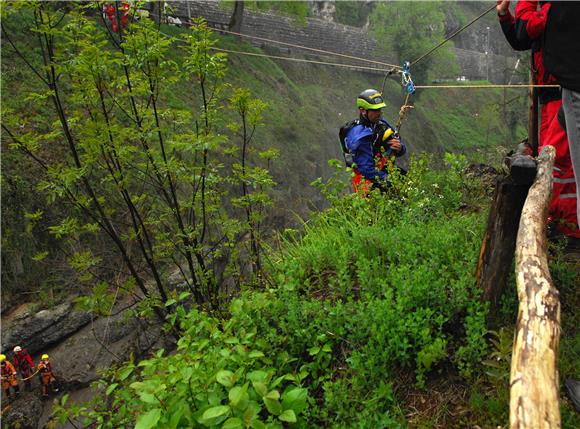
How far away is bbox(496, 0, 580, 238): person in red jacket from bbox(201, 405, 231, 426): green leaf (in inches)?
Answer: 119

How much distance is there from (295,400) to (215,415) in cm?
50

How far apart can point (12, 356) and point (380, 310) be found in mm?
9862

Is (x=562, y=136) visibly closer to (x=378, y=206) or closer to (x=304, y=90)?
(x=378, y=206)

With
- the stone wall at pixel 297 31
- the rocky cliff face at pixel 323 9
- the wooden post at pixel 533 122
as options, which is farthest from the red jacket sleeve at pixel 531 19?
the rocky cliff face at pixel 323 9

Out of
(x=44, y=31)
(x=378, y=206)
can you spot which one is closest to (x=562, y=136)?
(x=378, y=206)

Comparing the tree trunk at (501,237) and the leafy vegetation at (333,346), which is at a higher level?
the tree trunk at (501,237)

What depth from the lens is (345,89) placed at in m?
29.1

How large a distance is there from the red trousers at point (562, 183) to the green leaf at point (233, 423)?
299 cm

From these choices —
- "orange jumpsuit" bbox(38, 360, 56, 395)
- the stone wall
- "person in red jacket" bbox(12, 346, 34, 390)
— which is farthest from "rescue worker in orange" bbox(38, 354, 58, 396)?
the stone wall

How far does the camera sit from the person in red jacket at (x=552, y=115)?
3535 mm

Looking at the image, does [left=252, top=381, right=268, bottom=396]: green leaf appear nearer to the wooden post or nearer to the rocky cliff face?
the wooden post

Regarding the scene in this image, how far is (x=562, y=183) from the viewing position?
361 centimetres

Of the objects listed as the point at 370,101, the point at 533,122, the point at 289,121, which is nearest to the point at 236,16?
the point at 289,121

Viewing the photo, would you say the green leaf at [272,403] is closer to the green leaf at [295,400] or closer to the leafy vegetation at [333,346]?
the leafy vegetation at [333,346]
